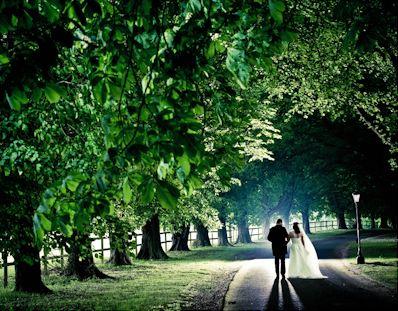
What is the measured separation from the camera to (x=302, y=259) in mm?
16453

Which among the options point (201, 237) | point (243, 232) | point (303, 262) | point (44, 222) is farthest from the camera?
point (243, 232)

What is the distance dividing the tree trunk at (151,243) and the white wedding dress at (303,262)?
50.9ft

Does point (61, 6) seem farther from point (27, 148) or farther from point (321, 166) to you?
point (321, 166)

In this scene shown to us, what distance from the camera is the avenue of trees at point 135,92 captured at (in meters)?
3.07

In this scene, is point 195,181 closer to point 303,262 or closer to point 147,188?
point 147,188

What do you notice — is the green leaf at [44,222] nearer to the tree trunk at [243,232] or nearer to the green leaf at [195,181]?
the green leaf at [195,181]

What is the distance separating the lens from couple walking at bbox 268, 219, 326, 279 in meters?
15.7

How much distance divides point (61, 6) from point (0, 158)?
465 cm

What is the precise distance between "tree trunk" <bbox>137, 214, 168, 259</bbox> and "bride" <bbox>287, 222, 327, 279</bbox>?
15.5m

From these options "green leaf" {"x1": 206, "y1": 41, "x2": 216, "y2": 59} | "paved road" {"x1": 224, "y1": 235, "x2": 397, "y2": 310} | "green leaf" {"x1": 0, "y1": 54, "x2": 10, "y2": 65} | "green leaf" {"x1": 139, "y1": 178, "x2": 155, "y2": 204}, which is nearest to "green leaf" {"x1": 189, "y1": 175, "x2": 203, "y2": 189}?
"green leaf" {"x1": 139, "y1": 178, "x2": 155, "y2": 204}

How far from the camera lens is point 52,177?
734 centimetres

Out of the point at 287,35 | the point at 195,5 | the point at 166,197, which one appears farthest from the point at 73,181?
the point at 287,35

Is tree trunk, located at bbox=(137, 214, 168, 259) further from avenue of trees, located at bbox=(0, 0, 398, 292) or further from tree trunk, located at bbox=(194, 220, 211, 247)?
avenue of trees, located at bbox=(0, 0, 398, 292)

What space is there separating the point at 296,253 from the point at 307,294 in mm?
3849
